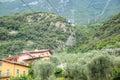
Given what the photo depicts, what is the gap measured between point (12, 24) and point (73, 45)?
110 feet

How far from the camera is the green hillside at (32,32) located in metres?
139

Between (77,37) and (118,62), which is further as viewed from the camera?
(77,37)

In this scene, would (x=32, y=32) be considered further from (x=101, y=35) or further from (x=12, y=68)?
(x=12, y=68)

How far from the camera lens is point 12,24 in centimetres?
16500

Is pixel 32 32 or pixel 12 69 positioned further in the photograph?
pixel 32 32

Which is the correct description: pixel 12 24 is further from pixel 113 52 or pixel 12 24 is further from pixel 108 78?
pixel 108 78

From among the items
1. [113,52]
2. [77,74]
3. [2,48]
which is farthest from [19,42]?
[77,74]

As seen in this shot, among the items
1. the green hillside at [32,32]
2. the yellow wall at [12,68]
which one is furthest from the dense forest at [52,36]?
the yellow wall at [12,68]

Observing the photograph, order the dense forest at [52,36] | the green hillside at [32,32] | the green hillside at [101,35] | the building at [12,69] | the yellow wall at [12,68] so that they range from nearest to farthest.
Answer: the building at [12,69] < the yellow wall at [12,68] < the dense forest at [52,36] < the green hillside at [101,35] < the green hillside at [32,32]

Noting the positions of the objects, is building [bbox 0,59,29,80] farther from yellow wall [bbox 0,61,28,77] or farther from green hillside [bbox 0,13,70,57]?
green hillside [bbox 0,13,70,57]

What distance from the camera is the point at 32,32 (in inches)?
6220

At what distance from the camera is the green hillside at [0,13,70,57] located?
456ft

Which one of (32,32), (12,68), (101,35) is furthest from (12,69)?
(32,32)

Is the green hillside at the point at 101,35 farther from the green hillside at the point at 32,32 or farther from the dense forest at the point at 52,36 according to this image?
the green hillside at the point at 32,32
